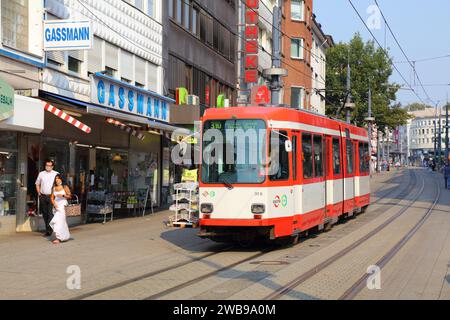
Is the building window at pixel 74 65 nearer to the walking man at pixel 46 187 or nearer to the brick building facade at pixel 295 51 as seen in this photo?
the walking man at pixel 46 187

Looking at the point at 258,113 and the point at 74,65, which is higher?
the point at 74,65

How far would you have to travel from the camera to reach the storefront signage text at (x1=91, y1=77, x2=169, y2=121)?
19.7m

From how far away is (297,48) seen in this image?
1912 inches

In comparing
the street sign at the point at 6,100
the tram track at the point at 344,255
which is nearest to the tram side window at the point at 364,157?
the tram track at the point at 344,255

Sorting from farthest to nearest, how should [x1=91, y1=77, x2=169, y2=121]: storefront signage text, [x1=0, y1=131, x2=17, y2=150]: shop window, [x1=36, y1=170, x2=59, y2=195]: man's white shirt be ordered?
[x1=91, y1=77, x2=169, y2=121]: storefront signage text, [x1=0, y1=131, x2=17, y2=150]: shop window, [x1=36, y1=170, x2=59, y2=195]: man's white shirt

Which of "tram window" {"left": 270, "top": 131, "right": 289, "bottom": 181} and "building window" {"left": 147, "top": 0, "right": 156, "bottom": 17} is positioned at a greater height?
"building window" {"left": 147, "top": 0, "right": 156, "bottom": 17}

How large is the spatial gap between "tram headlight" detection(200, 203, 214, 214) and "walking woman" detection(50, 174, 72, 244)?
352 cm

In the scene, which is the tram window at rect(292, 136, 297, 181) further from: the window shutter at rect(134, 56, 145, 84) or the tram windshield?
the window shutter at rect(134, 56, 145, 84)

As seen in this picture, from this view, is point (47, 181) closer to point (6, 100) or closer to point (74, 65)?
point (6, 100)

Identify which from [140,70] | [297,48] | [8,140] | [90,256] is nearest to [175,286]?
[90,256]

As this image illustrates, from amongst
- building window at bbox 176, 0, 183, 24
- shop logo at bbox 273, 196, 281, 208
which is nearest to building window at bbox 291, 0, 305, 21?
building window at bbox 176, 0, 183, 24

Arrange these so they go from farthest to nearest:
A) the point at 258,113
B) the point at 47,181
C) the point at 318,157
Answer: the point at 318,157, the point at 47,181, the point at 258,113

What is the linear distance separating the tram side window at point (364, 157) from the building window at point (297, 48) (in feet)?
85.1

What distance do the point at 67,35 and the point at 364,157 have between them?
11.2 metres
